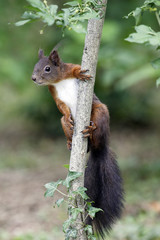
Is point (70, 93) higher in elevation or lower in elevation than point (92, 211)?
higher

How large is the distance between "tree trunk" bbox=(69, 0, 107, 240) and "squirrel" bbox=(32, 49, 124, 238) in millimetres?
251

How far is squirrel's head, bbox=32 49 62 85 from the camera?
10.2 feet

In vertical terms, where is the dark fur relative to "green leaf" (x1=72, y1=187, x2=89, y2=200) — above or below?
above

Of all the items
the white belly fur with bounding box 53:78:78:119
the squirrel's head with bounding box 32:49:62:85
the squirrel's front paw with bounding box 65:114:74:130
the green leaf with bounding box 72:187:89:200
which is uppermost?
the squirrel's head with bounding box 32:49:62:85

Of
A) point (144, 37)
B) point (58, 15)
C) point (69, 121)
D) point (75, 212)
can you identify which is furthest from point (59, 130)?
point (144, 37)

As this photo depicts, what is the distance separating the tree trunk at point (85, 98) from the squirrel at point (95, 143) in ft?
0.82

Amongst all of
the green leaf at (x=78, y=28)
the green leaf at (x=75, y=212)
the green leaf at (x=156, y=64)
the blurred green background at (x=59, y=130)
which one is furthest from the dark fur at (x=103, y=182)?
the green leaf at (x=78, y=28)

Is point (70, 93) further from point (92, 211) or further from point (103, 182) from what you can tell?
point (92, 211)

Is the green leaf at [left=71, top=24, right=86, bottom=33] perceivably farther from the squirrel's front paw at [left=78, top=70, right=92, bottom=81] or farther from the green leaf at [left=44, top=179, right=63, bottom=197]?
the green leaf at [left=44, top=179, right=63, bottom=197]

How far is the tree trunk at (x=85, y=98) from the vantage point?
2475mm

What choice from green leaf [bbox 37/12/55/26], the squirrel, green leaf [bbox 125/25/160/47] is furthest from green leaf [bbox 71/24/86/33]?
the squirrel

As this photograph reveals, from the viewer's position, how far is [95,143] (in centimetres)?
296

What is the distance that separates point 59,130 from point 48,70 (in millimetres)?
6006

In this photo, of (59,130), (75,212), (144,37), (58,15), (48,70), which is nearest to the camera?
(144,37)
